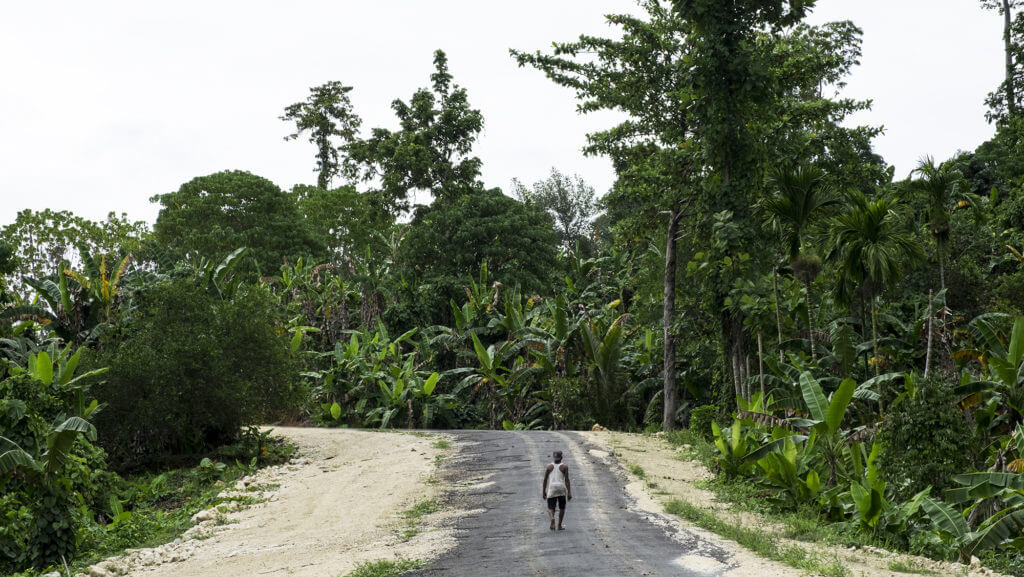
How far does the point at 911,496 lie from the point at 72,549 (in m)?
12.4

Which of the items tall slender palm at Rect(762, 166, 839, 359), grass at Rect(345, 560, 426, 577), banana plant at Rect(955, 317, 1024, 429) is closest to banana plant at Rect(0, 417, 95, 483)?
grass at Rect(345, 560, 426, 577)

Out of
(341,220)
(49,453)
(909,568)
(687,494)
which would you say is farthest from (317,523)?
(341,220)

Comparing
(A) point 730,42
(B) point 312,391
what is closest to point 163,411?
(B) point 312,391

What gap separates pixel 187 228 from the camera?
1638 inches

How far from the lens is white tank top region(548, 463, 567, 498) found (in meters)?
10.4

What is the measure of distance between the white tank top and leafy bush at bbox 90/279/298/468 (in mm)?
11579

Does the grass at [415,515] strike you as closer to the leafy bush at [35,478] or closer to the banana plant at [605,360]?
the leafy bush at [35,478]

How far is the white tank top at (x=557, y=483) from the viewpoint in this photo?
10.4 m

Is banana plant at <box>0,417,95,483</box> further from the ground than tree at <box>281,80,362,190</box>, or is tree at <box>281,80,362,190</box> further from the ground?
tree at <box>281,80,362,190</box>

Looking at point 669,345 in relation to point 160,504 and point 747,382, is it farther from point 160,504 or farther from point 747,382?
point 160,504

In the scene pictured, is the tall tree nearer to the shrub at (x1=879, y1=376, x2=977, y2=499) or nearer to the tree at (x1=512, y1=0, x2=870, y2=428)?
the tree at (x1=512, y1=0, x2=870, y2=428)

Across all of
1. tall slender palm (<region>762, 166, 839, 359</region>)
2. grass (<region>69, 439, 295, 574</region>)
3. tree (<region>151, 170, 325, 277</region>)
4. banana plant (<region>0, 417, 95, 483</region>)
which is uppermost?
tree (<region>151, 170, 325, 277</region>)

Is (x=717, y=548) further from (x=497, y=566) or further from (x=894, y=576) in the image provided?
(x=497, y=566)

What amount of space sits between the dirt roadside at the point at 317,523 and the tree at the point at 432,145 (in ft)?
61.2
